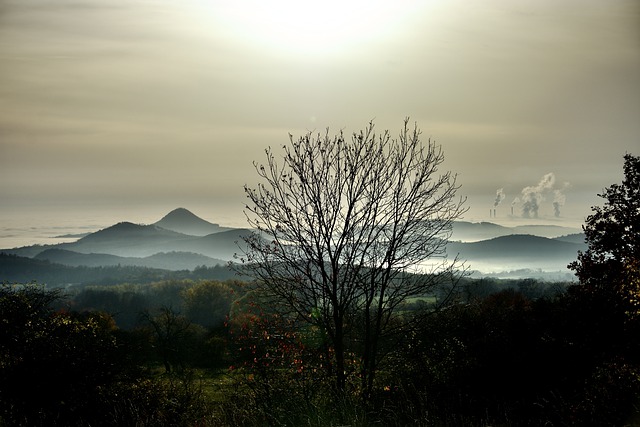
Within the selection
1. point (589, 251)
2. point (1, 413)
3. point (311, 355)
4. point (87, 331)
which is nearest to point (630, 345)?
point (589, 251)

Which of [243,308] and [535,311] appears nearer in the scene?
[535,311]

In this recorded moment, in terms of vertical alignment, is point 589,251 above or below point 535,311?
above

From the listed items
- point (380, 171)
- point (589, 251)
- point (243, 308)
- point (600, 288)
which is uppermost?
point (380, 171)

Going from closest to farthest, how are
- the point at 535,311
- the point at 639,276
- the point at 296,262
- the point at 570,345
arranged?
the point at 296,262 < the point at 639,276 < the point at 570,345 < the point at 535,311

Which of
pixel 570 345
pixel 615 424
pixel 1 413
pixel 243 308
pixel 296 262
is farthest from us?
pixel 243 308

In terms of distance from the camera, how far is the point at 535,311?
36.8 metres

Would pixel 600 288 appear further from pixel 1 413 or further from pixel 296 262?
pixel 1 413

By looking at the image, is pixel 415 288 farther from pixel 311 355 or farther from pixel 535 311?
pixel 535 311

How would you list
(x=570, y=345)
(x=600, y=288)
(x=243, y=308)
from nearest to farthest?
1. (x=600, y=288)
2. (x=570, y=345)
3. (x=243, y=308)

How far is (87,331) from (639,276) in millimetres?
19093

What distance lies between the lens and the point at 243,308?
55.1 m

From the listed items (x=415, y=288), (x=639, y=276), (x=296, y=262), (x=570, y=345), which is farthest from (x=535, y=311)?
(x=296, y=262)

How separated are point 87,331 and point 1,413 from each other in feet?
12.4

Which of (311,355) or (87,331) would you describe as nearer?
(311,355)
